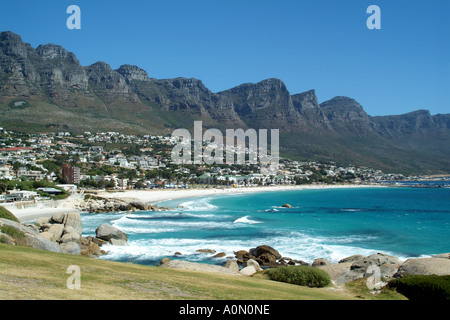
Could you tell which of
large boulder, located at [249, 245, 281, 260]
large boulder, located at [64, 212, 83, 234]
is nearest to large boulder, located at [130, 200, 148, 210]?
large boulder, located at [64, 212, 83, 234]

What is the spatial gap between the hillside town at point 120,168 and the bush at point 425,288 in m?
54.1

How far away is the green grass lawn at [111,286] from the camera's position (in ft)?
29.2

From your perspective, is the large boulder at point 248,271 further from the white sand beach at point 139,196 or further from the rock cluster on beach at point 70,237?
the white sand beach at point 139,196

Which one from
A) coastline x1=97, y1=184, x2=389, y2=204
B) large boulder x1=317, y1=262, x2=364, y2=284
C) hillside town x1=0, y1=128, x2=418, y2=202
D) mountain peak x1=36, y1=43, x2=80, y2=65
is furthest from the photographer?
mountain peak x1=36, y1=43, x2=80, y2=65

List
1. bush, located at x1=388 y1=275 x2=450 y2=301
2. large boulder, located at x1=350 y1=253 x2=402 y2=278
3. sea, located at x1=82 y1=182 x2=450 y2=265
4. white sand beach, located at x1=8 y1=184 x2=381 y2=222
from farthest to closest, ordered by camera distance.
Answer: white sand beach, located at x1=8 y1=184 x2=381 y2=222
sea, located at x1=82 y1=182 x2=450 y2=265
large boulder, located at x1=350 y1=253 x2=402 y2=278
bush, located at x1=388 y1=275 x2=450 y2=301

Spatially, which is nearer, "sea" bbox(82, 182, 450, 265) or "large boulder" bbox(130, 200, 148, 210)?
"sea" bbox(82, 182, 450, 265)

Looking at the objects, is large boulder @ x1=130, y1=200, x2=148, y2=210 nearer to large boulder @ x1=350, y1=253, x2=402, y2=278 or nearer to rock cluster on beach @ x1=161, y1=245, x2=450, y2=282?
rock cluster on beach @ x1=161, y1=245, x2=450, y2=282

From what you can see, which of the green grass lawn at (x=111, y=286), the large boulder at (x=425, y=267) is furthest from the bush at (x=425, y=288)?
the large boulder at (x=425, y=267)

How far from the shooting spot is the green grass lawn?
29.2ft

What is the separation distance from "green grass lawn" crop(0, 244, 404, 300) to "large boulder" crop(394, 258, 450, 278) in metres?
2.78

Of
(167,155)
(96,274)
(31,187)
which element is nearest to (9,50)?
(167,155)

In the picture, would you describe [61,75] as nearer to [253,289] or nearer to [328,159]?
[328,159]
